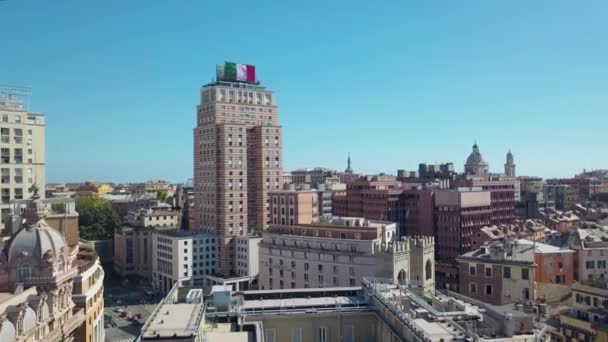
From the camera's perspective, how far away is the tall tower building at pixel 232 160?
100 metres

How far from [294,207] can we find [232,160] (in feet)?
52.0

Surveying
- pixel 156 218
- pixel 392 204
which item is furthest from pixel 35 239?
pixel 156 218

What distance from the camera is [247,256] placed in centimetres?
9656

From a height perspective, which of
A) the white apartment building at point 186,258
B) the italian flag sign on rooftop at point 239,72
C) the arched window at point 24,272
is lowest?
the white apartment building at point 186,258

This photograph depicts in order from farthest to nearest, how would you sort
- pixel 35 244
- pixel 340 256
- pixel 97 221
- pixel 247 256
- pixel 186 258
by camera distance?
pixel 97 221 → pixel 186 258 → pixel 247 256 → pixel 340 256 → pixel 35 244

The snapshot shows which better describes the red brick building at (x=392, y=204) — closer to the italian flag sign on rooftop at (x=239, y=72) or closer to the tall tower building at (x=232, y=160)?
the tall tower building at (x=232, y=160)

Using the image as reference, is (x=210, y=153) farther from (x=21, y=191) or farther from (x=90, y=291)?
(x=90, y=291)

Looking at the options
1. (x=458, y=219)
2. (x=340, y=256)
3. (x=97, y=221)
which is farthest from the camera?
(x=97, y=221)

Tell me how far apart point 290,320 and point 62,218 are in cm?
2607

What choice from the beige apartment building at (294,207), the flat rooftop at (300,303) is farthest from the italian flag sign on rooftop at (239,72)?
the flat rooftop at (300,303)

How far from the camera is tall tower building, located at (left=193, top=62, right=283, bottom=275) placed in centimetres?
10012

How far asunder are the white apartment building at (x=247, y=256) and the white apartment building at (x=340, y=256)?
12.6 metres

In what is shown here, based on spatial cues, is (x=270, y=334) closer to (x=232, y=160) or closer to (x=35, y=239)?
(x=35, y=239)

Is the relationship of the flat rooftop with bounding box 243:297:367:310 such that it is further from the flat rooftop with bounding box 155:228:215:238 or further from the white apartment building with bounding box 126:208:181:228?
the white apartment building with bounding box 126:208:181:228
